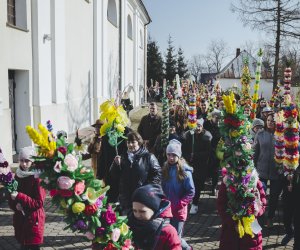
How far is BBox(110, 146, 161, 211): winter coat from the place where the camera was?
496cm

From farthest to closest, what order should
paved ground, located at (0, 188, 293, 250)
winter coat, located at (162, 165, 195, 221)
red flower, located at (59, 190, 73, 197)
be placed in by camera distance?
paved ground, located at (0, 188, 293, 250) → winter coat, located at (162, 165, 195, 221) → red flower, located at (59, 190, 73, 197)

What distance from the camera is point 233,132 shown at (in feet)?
13.9

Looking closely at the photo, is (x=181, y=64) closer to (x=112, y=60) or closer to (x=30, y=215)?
(x=112, y=60)


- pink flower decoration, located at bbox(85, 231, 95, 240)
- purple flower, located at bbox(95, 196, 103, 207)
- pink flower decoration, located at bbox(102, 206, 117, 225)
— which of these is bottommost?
pink flower decoration, located at bbox(85, 231, 95, 240)

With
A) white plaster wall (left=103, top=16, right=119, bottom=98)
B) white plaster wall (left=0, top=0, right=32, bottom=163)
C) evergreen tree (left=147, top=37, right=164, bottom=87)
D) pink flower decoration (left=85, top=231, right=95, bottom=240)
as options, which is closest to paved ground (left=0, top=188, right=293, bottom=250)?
pink flower decoration (left=85, top=231, right=95, bottom=240)

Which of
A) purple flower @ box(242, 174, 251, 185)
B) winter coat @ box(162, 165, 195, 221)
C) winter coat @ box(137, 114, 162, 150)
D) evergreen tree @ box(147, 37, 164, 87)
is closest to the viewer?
purple flower @ box(242, 174, 251, 185)

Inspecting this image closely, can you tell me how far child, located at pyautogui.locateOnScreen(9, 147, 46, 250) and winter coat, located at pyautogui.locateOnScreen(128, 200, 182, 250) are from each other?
1799mm

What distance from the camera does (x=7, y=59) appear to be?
33.3ft

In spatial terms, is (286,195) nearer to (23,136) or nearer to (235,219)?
(235,219)

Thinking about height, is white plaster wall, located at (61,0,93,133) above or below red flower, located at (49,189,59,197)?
above

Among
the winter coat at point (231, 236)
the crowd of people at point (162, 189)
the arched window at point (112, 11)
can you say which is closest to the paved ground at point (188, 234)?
the crowd of people at point (162, 189)

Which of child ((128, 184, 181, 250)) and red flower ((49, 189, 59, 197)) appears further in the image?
red flower ((49, 189, 59, 197))

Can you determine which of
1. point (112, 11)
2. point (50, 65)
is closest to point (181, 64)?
point (112, 11)

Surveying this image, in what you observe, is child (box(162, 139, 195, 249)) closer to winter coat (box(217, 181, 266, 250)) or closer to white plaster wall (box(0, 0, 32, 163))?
winter coat (box(217, 181, 266, 250))
